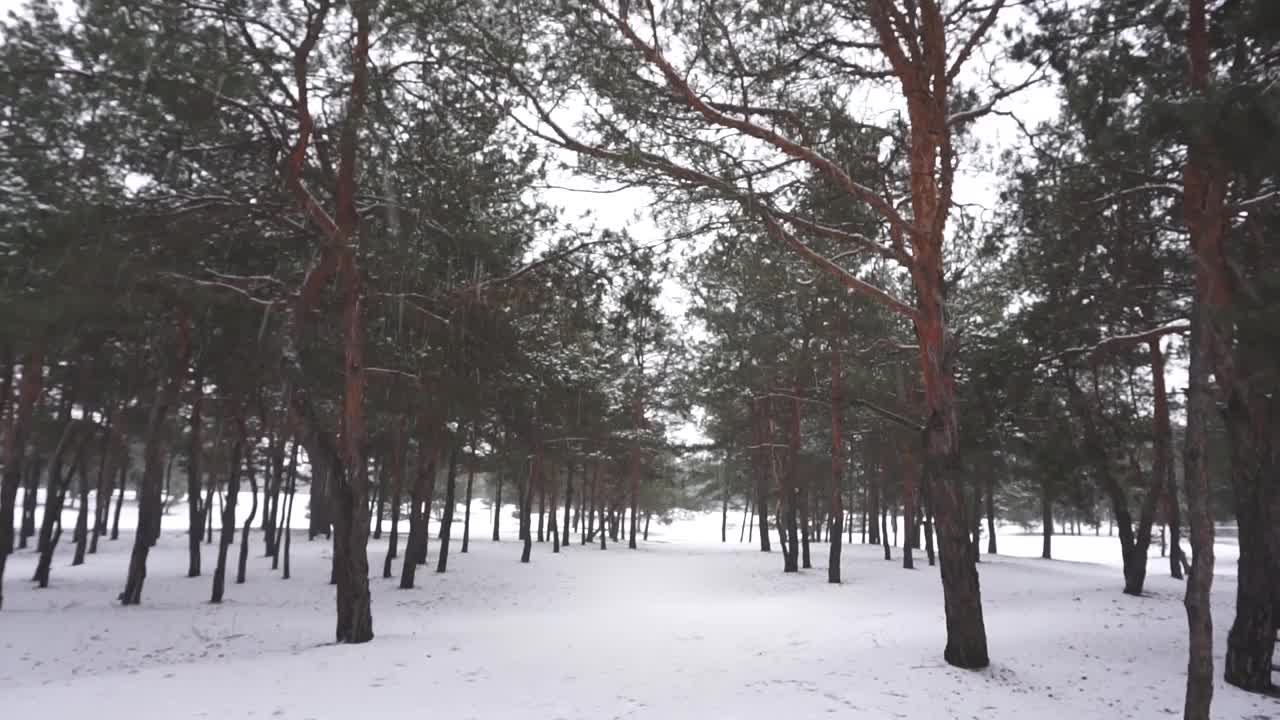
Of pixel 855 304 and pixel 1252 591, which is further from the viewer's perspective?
pixel 855 304

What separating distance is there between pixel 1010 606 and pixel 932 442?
28.1 feet

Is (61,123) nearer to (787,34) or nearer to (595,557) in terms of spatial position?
(787,34)

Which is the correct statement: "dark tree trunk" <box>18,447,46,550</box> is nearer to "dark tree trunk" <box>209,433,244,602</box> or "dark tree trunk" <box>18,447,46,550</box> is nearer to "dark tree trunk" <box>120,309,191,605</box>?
"dark tree trunk" <box>209,433,244,602</box>

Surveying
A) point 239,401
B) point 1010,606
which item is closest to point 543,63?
point 239,401

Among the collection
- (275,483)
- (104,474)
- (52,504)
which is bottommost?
(52,504)

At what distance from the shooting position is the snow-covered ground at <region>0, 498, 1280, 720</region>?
6.37 m

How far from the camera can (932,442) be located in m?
8.38

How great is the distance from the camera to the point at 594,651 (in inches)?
355

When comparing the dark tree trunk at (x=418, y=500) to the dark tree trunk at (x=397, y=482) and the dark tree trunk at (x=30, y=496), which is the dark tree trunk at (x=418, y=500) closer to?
the dark tree trunk at (x=397, y=482)

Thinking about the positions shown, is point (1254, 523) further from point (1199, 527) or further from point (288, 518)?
point (288, 518)

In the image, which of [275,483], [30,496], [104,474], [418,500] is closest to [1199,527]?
[418,500]

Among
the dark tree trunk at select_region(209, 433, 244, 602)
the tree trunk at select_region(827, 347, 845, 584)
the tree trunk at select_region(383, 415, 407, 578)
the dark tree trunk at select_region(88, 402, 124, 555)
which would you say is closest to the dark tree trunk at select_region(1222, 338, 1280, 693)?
the tree trunk at select_region(827, 347, 845, 584)

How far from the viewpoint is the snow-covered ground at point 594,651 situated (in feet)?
20.9

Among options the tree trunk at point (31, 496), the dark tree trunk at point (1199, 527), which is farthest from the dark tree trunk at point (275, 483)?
the dark tree trunk at point (1199, 527)
